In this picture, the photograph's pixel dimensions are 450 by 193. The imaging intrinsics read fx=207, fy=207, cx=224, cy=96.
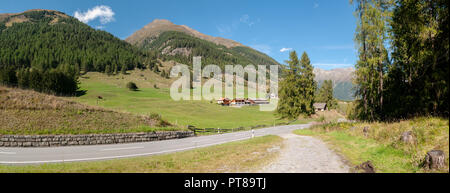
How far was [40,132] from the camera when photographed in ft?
64.0

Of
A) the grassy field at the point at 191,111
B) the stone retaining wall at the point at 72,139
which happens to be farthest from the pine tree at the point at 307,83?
the stone retaining wall at the point at 72,139

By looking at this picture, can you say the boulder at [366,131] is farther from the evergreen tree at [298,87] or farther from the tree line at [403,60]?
the evergreen tree at [298,87]

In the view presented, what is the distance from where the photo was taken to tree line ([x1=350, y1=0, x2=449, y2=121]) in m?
11.1

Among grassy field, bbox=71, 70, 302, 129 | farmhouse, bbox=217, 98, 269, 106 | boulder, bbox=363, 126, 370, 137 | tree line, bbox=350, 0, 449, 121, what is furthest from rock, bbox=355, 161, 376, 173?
farmhouse, bbox=217, 98, 269, 106

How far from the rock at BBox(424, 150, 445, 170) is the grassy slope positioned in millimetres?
24665

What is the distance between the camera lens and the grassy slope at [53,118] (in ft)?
67.4

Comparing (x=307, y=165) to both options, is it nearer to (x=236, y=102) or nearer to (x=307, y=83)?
(x=307, y=83)

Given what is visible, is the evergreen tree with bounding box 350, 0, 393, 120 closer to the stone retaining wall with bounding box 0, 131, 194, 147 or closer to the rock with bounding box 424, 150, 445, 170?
the rock with bounding box 424, 150, 445, 170

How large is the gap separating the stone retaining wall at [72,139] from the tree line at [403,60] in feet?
75.9
